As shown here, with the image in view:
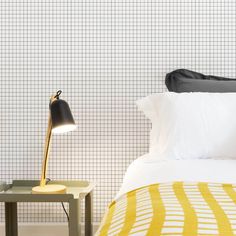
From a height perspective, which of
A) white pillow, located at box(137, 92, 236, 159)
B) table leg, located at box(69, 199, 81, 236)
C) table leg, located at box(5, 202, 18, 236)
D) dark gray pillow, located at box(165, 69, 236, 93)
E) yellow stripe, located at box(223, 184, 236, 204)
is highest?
dark gray pillow, located at box(165, 69, 236, 93)

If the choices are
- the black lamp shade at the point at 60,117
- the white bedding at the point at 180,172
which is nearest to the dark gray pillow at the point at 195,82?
the white bedding at the point at 180,172

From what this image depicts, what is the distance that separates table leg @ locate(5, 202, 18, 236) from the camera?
7.73 feet

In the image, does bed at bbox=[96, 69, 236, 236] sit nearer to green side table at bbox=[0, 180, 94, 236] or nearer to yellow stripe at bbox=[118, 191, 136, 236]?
yellow stripe at bbox=[118, 191, 136, 236]

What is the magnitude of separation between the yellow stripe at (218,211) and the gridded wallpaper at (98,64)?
4.19 feet

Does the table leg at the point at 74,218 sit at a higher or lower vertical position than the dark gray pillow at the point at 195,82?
lower

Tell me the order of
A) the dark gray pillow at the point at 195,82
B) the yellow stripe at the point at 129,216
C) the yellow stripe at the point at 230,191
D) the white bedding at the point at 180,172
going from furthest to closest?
1. the dark gray pillow at the point at 195,82
2. the white bedding at the point at 180,172
3. the yellow stripe at the point at 230,191
4. the yellow stripe at the point at 129,216

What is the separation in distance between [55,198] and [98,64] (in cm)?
87

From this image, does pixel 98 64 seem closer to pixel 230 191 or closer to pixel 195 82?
pixel 195 82

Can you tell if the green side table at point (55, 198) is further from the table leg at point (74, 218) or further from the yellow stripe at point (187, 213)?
the yellow stripe at point (187, 213)

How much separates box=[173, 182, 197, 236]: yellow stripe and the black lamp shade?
2.64 feet

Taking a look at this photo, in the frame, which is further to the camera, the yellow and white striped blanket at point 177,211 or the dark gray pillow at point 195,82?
the dark gray pillow at point 195,82

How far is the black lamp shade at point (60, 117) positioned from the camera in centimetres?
208

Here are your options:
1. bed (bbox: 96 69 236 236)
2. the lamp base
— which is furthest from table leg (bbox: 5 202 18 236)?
bed (bbox: 96 69 236 236)

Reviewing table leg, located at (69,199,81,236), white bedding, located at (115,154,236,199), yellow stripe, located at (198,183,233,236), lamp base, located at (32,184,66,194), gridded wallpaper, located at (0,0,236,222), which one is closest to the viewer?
yellow stripe, located at (198,183,233,236)
